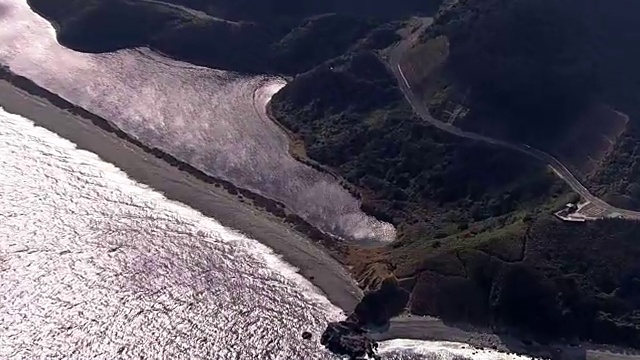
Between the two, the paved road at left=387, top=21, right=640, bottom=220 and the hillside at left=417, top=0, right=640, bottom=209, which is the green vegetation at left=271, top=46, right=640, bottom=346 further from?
the hillside at left=417, top=0, right=640, bottom=209

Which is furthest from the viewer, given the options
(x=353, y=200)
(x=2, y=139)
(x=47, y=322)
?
(x=2, y=139)

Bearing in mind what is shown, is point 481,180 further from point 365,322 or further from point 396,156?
point 365,322

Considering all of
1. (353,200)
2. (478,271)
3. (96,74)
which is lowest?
(96,74)

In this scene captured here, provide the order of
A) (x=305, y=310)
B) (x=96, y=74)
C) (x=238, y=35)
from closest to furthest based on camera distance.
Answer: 1. (x=305, y=310)
2. (x=96, y=74)
3. (x=238, y=35)

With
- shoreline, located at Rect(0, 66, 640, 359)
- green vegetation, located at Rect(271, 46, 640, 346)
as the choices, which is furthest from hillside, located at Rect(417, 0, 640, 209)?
shoreline, located at Rect(0, 66, 640, 359)

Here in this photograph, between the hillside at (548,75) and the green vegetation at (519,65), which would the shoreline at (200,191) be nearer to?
the hillside at (548,75)

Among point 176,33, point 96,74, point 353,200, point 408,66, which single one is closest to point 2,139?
point 96,74

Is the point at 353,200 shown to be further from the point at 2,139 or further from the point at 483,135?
the point at 2,139
